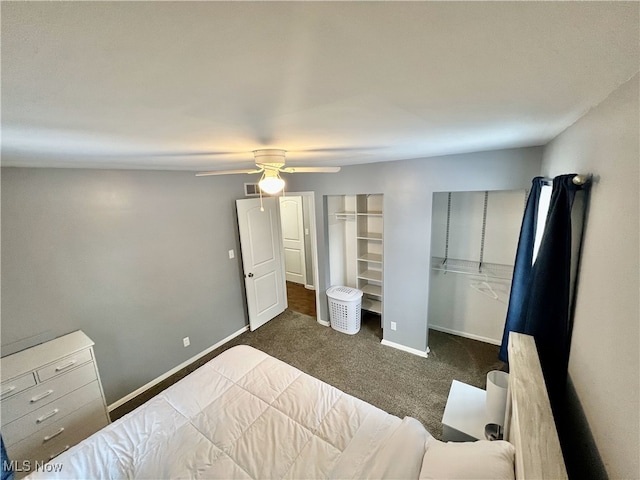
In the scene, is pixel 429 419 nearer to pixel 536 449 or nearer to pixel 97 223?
pixel 536 449

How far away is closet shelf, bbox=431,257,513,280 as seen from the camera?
3.04 meters

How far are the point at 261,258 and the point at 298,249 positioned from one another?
1647mm

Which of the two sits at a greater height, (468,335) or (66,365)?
(66,365)

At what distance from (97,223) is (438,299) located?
3954 millimetres

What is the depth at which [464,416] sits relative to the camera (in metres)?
1.76

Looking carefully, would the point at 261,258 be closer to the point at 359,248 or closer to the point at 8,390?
the point at 359,248

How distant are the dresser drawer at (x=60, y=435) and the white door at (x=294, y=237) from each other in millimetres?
3322

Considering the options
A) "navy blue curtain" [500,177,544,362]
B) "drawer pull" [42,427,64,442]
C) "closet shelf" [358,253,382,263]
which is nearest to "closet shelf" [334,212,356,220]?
"closet shelf" [358,253,382,263]

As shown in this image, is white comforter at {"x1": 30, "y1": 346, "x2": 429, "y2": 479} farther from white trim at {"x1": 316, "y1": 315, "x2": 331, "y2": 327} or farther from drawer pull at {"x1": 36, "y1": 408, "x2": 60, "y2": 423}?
white trim at {"x1": 316, "y1": 315, "x2": 331, "y2": 327}

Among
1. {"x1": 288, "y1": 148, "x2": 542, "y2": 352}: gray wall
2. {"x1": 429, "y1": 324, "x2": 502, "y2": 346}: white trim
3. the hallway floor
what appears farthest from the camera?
the hallway floor
